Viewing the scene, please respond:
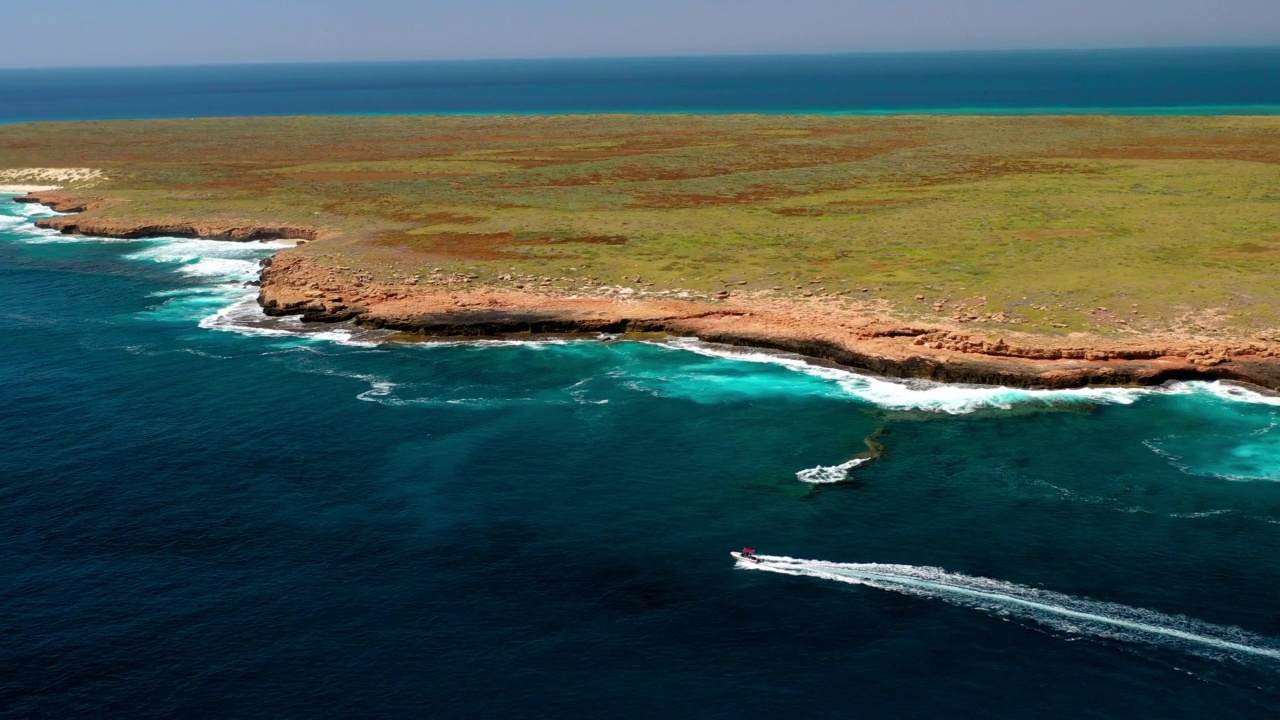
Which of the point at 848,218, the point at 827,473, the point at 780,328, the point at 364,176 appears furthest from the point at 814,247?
the point at 364,176

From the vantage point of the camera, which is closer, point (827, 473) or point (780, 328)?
point (827, 473)

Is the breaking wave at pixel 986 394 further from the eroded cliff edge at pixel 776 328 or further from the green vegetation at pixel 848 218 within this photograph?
the green vegetation at pixel 848 218

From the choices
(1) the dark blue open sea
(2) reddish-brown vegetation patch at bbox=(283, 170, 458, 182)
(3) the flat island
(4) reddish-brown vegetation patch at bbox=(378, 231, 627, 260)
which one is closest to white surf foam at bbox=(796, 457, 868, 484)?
(1) the dark blue open sea

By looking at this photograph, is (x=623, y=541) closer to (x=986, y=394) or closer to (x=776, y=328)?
(x=986, y=394)

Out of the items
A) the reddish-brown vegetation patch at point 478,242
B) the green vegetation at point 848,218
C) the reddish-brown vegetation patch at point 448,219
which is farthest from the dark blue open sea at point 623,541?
the reddish-brown vegetation patch at point 448,219

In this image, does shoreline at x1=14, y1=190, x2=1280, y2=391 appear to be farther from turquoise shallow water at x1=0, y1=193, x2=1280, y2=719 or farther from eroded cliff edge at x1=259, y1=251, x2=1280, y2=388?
turquoise shallow water at x1=0, y1=193, x2=1280, y2=719
